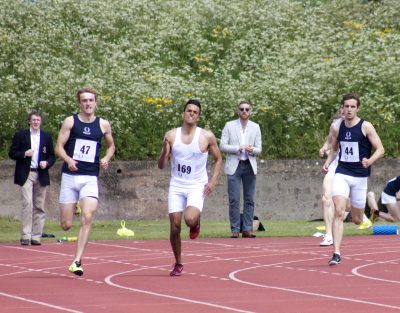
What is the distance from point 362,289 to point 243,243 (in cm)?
775

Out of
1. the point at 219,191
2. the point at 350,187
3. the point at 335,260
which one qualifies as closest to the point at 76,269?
the point at 335,260

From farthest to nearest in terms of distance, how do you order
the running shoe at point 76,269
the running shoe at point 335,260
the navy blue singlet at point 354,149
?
the navy blue singlet at point 354,149
the running shoe at point 335,260
the running shoe at point 76,269

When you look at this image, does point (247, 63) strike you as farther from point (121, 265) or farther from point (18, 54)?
point (121, 265)

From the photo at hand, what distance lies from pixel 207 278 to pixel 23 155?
697 cm

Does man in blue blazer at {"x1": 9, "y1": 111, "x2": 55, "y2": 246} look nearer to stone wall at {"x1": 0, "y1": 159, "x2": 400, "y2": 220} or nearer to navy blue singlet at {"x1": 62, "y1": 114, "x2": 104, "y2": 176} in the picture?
navy blue singlet at {"x1": 62, "y1": 114, "x2": 104, "y2": 176}

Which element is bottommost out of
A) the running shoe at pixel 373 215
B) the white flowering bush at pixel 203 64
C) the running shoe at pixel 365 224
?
the running shoe at pixel 365 224

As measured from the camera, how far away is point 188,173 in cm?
1644

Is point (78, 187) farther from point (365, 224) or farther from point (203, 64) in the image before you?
point (203, 64)

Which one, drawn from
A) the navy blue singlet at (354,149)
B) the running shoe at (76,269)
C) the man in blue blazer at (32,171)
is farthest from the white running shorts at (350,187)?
the man in blue blazer at (32,171)

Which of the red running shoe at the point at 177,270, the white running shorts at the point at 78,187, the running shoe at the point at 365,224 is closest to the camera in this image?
the red running shoe at the point at 177,270

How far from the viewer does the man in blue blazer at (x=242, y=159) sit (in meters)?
23.7

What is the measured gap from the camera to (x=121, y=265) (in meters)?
17.6

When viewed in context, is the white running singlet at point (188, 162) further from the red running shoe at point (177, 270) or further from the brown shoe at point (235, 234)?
the brown shoe at point (235, 234)

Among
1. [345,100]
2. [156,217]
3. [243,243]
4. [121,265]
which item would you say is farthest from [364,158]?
[156,217]
